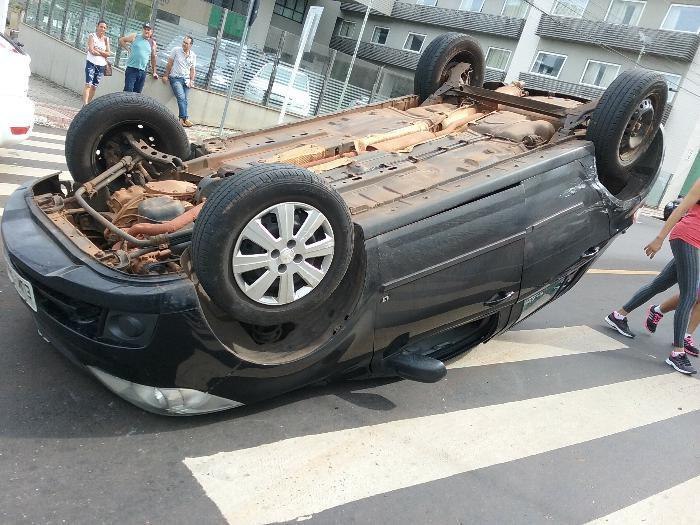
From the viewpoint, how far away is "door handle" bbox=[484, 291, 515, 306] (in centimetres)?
376

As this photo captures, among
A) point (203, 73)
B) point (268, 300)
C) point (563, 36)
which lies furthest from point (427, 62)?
point (563, 36)

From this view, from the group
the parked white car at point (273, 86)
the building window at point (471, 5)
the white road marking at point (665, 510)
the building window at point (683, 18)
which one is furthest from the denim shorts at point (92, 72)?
the building window at point (471, 5)

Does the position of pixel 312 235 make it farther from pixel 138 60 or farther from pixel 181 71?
pixel 181 71

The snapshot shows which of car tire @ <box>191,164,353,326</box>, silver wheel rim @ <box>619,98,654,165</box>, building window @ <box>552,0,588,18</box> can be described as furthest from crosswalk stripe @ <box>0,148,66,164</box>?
building window @ <box>552,0,588,18</box>

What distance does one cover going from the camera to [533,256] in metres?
3.83

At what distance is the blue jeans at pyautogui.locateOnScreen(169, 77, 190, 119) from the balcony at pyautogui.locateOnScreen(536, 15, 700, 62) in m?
23.7

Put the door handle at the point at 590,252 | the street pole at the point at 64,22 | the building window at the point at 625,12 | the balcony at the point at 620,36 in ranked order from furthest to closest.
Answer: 1. the building window at the point at 625,12
2. the balcony at the point at 620,36
3. the street pole at the point at 64,22
4. the door handle at the point at 590,252

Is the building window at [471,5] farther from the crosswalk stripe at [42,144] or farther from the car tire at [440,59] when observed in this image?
the car tire at [440,59]

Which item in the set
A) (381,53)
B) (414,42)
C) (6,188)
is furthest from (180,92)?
(381,53)

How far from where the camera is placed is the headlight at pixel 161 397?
112 inches

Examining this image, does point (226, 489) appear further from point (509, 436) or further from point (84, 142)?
point (84, 142)

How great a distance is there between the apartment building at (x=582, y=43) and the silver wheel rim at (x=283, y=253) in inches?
842

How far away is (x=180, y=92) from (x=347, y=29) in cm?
3305

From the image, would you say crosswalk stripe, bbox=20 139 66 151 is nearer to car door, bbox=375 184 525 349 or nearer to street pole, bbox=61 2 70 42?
car door, bbox=375 184 525 349
